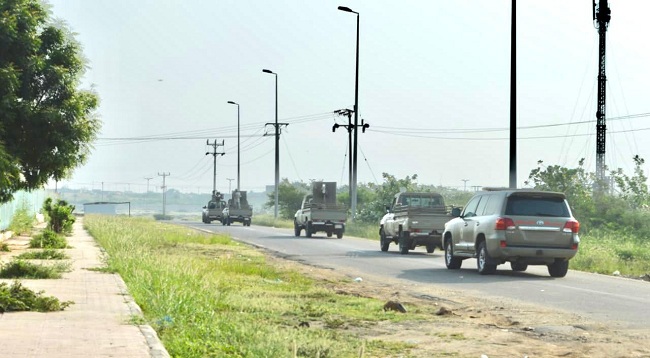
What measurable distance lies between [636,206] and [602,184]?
1.96 meters

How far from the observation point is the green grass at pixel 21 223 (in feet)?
135

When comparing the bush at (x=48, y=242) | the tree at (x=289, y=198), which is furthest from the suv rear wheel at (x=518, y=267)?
the tree at (x=289, y=198)

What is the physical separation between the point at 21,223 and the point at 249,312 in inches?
1238

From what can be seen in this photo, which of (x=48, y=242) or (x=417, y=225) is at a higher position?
(x=417, y=225)

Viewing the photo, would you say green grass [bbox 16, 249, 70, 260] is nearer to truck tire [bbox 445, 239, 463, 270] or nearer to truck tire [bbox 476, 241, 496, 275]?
truck tire [bbox 445, 239, 463, 270]

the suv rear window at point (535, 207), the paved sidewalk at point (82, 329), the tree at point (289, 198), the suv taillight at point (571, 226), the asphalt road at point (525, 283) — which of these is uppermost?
the tree at point (289, 198)

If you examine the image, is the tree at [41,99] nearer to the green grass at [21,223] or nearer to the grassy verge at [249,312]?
the grassy verge at [249,312]

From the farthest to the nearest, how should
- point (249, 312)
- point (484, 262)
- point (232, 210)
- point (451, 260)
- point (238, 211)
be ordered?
point (232, 210)
point (238, 211)
point (451, 260)
point (484, 262)
point (249, 312)

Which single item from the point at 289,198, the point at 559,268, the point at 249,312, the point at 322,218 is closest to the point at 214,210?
the point at 289,198

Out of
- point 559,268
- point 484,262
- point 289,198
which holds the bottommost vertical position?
point 559,268

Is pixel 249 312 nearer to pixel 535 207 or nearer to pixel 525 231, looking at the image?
pixel 525 231

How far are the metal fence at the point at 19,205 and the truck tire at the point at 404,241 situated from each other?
1240 cm

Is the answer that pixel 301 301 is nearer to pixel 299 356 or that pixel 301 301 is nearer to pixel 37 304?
pixel 37 304

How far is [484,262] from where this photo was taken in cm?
2400
